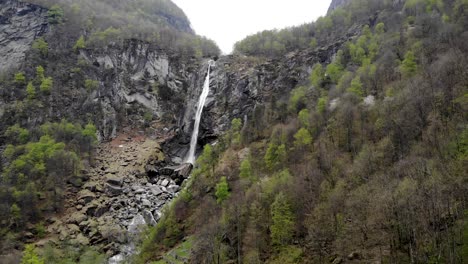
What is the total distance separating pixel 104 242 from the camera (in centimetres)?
5734

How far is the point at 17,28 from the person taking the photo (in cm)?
10838

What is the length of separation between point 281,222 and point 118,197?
36937mm

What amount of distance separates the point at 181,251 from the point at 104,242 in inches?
584

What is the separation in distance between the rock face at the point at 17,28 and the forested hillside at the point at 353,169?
66.0 metres

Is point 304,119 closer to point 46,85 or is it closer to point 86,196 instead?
point 86,196

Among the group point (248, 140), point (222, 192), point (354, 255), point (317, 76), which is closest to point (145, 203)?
point (222, 192)

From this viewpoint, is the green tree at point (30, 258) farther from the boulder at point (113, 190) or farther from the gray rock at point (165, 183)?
the gray rock at point (165, 183)

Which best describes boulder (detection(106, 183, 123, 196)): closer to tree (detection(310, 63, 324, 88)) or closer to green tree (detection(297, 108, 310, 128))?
green tree (detection(297, 108, 310, 128))

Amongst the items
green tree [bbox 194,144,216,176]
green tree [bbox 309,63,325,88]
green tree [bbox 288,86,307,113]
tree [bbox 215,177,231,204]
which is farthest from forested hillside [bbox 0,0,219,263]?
green tree [bbox 309,63,325,88]

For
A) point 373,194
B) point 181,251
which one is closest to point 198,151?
point 181,251

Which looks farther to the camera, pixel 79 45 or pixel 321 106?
pixel 79 45

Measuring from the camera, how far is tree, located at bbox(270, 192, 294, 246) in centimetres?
4275

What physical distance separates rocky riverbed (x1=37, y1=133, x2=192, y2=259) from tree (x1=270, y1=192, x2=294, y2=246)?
82.4 feet

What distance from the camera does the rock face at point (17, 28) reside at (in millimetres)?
101750
